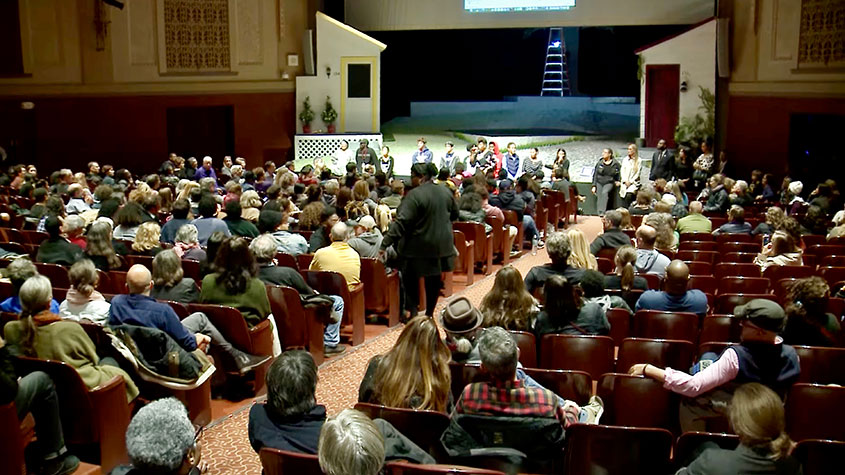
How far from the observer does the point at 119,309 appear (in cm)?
480

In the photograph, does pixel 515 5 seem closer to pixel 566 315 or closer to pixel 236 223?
pixel 236 223

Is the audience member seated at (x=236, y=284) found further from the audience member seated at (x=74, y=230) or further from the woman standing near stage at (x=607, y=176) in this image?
the woman standing near stage at (x=607, y=176)

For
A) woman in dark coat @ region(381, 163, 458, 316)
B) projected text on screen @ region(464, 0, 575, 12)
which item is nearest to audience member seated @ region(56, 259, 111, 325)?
woman in dark coat @ region(381, 163, 458, 316)

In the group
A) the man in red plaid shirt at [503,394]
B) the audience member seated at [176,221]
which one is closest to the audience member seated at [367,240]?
the audience member seated at [176,221]

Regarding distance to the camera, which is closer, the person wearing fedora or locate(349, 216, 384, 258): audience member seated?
the person wearing fedora

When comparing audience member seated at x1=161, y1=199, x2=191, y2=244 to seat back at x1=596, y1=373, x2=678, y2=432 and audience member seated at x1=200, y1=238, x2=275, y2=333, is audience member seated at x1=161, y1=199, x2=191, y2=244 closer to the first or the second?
audience member seated at x1=200, y1=238, x2=275, y2=333

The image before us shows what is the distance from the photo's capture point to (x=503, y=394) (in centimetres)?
350

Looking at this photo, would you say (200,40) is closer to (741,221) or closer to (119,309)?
(741,221)

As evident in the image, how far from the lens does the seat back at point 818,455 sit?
3.16m

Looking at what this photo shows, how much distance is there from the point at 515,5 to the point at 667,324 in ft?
46.0

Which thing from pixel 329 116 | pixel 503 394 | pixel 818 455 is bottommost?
pixel 818 455

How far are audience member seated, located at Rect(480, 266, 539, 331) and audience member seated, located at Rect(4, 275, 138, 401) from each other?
7.35 ft

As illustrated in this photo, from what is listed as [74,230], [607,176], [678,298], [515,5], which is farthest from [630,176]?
[74,230]

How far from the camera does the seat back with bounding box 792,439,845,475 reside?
316cm
